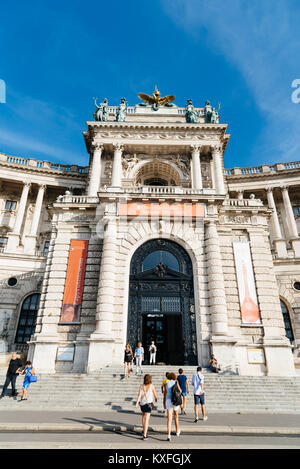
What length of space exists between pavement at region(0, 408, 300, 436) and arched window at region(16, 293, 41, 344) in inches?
634

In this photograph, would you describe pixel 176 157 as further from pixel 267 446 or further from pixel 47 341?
pixel 267 446

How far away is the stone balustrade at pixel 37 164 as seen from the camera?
37.0m

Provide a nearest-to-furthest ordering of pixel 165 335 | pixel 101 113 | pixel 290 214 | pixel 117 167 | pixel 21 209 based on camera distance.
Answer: pixel 165 335, pixel 117 167, pixel 101 113, pixel 21 209, pixel 290 214

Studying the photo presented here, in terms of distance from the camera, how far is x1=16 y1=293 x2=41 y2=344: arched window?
24.9 m

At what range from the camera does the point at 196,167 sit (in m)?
30.5

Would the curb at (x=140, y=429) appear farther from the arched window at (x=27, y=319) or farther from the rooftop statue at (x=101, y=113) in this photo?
the rooftop statue at (x=101, y=113)

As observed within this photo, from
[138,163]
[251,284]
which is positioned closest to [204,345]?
[251,284]

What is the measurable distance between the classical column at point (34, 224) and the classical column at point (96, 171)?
9.65 m

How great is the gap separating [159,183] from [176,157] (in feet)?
12.2

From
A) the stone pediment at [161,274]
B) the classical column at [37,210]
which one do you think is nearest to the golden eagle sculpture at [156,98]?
the classical column at [37,210]

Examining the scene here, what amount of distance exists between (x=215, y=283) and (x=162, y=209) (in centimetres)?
614

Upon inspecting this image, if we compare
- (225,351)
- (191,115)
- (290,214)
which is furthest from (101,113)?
(225,351)

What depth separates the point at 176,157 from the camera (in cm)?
3247

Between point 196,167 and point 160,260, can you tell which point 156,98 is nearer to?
point 196,167
